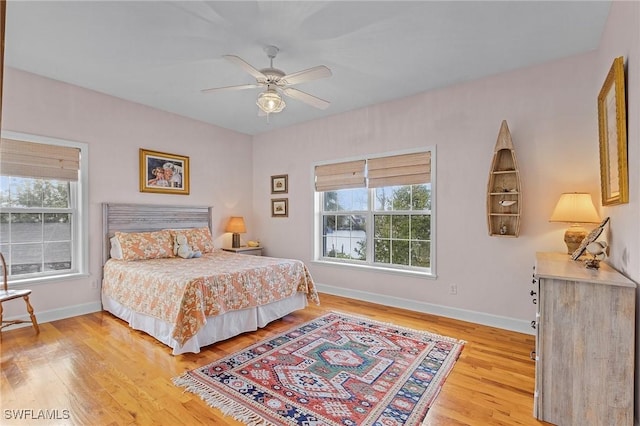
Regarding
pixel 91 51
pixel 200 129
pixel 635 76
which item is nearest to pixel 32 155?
pixel 91 51

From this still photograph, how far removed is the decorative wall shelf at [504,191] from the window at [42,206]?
15.3 ft

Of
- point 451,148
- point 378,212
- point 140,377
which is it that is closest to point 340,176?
point 378,212

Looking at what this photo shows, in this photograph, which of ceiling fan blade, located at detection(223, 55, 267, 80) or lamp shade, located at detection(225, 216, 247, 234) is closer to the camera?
ceiling fan blade, located at detection(223, 55, 267, 80)

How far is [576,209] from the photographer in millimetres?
2896

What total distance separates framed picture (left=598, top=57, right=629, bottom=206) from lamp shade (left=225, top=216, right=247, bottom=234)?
4.55 metres

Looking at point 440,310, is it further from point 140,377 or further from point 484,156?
point 140,377

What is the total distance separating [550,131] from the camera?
3.31m

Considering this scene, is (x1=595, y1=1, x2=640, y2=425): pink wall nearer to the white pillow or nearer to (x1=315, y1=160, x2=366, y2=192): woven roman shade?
(x1=315, y1=160, x2=366, y2=192): woven roman shade

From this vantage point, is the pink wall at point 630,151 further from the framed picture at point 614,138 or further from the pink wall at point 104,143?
the pink wall at point 104,143

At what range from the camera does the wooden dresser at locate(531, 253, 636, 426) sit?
1.87 m

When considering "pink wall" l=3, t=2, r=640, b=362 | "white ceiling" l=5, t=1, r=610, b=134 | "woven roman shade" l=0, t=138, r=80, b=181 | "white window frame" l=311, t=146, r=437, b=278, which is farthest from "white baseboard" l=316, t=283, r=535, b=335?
"woven roman shade" l=0, t=138, r=80, b=181

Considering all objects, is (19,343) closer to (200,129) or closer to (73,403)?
(73,403)

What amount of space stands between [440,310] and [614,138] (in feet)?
8.06

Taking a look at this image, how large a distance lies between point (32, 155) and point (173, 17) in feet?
8.02
